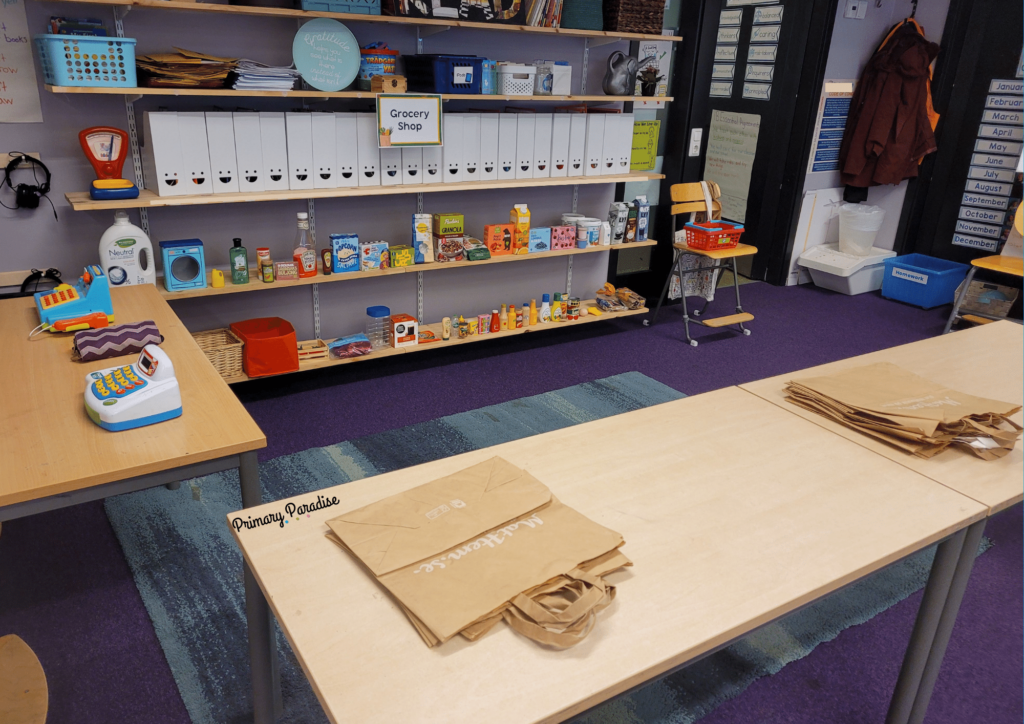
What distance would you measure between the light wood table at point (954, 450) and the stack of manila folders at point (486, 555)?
800 mm

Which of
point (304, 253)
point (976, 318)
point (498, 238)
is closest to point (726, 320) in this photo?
point (498, 238)

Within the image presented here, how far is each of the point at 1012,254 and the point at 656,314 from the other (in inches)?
89.7

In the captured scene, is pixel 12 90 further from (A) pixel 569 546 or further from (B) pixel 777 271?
(B) pixel 777 271

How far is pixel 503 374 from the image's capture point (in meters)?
3.98

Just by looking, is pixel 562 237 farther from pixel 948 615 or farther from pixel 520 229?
pixel 948 615

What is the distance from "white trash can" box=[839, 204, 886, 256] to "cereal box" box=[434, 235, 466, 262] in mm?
3423

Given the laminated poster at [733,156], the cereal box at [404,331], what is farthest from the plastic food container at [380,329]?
the laminated poster at [733,156]

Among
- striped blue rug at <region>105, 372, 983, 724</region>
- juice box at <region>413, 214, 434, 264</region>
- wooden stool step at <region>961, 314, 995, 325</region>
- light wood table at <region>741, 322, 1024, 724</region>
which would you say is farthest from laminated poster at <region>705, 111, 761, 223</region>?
light wood table at <region>741, 322, 1024, 724</region>

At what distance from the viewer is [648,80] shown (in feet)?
13.9

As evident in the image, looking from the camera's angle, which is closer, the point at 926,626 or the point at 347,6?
the point at 926,626

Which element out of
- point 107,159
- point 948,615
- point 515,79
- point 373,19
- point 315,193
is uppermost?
point 373,19

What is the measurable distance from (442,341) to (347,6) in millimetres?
1674

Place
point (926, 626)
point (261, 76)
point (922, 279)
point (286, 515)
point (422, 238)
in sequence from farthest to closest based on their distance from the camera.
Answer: point (922, 279) < point (422, 238) < point (261, 76) < point (926, 626) < point (286, 515)

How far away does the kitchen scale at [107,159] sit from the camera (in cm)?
287
